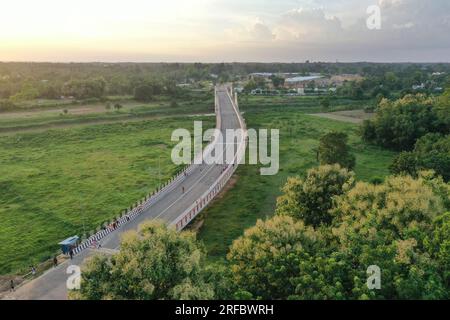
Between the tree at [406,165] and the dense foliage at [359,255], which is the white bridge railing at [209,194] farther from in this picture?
the tree at [406,165]

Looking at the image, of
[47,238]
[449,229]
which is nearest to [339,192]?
[449,229]

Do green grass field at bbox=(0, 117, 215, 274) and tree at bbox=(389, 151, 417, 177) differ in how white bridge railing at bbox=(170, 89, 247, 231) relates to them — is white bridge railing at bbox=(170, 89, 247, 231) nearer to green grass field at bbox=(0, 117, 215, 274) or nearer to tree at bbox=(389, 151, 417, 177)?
green grass field at bbox=(0, 117, 215, 274)

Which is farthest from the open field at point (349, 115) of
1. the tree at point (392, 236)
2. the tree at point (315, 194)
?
the tree at point (392, 236)

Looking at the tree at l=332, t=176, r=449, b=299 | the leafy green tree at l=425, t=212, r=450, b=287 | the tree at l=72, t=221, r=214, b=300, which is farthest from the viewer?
the leafy green tree at l=425, t=212, r=450, b=287

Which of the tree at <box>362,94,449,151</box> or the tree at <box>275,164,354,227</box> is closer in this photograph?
the tree at <box>275,164,354,227</box>

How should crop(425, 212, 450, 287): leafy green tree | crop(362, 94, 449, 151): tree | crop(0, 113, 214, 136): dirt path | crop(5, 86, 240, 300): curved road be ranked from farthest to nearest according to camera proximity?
1. crop(0, 113, 214, 136): dirt path
2. crop(362, 94, 449, 151): tree
3. crop(5, 86, 240, 300): curved road
4. crop(425, 212, 450, 287): leafy green tree

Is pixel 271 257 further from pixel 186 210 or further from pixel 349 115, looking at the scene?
pixel 349 115

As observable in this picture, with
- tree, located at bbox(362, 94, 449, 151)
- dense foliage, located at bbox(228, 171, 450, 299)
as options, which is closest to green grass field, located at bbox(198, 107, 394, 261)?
tree, located at bbox(362, 94, 449, 151)

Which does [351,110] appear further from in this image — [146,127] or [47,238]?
[47,238]
